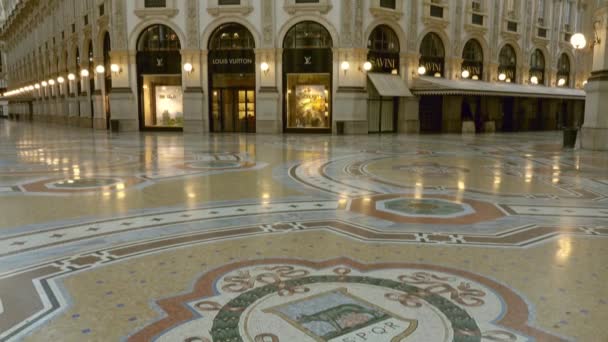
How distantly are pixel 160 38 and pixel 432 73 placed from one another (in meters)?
14.2

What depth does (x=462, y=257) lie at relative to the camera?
170 inches

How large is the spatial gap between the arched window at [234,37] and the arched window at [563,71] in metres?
21.7

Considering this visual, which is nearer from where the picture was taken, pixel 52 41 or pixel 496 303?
pixel 496 303

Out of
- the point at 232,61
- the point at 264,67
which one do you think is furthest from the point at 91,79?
the point at 264,67

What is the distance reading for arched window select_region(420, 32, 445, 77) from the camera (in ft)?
83.0

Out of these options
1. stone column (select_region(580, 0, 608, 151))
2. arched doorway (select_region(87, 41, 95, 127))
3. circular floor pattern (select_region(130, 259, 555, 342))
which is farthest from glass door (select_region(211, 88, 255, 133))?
circular floor pattern (select_region(130, 259, 555, 342))

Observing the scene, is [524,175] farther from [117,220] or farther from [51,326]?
[51,326]

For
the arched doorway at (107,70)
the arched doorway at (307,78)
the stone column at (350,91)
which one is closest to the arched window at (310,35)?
the arched doorway at (307,78)

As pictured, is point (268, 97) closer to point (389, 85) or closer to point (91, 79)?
point (389, 85)

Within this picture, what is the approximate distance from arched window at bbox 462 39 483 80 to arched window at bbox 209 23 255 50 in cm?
1204

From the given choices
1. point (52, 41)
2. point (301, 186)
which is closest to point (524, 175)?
point (301, 186)

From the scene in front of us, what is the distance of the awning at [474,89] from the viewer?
23.7 m

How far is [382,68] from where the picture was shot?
78.5 ft

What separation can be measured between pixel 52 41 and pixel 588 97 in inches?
1529
